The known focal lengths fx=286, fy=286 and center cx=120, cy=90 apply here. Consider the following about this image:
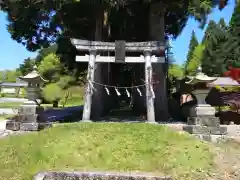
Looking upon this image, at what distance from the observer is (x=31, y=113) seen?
381 inches

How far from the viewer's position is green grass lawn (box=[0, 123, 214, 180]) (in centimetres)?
640

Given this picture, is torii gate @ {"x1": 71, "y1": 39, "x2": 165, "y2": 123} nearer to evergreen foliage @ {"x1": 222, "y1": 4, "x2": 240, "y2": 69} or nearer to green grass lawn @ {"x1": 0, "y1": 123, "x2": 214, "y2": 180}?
green grass lawn @ {"x1": 0, "y1": 123, "x2": 214, "y2": 180}

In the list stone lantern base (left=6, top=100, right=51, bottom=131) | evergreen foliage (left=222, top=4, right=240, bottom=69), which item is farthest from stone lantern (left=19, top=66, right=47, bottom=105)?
evergreen foliage (left=222, top=4, right=240, bottom=69)

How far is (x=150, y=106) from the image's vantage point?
1023 cm

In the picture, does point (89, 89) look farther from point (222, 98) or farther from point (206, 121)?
point (222, 98)

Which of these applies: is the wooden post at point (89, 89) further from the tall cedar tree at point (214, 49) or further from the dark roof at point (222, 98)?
the tall cedar tree at point (214, 49)

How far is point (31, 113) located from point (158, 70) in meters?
5.96

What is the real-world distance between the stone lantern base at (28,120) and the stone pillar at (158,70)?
5180 mm

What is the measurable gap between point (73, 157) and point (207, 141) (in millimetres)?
3794

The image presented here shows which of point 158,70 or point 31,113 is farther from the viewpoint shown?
point 158,70

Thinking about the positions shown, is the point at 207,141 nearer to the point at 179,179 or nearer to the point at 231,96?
the point at 179,179

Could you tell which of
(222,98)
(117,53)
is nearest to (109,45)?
(117,53)

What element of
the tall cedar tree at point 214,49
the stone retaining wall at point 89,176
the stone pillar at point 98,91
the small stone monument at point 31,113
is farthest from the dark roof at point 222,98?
the tall cedar tree at point 214,49

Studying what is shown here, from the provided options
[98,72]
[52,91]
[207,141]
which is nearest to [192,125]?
[207,141]
